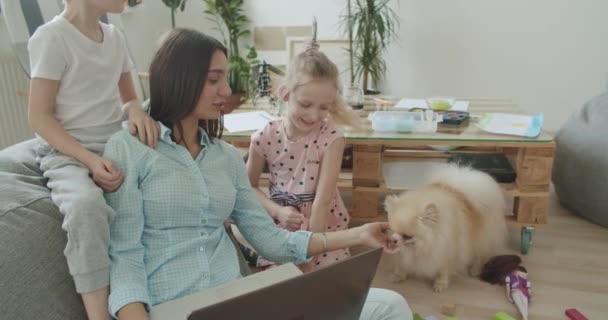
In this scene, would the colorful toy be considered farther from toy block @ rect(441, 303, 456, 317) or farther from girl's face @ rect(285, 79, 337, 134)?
girl's face @ rect(285, 79, 337, 134)

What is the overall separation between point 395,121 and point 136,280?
4.57 feet

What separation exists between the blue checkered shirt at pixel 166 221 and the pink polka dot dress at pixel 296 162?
56cm

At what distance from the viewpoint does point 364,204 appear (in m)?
2.15

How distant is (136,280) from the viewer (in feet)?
3.09

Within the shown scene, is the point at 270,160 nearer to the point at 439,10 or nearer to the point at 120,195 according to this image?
the point at 120,195

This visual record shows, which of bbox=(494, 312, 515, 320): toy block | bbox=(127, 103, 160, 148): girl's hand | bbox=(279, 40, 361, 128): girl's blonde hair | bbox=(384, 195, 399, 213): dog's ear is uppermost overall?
bbox=(279, 40, 361, 128): girl's blonde hair

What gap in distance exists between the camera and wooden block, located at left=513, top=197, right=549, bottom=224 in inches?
80.4

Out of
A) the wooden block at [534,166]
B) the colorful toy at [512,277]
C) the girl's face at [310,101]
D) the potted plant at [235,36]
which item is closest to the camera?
the girl's face at [310,101]

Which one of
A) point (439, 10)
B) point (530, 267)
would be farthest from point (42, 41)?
point (439, 10)

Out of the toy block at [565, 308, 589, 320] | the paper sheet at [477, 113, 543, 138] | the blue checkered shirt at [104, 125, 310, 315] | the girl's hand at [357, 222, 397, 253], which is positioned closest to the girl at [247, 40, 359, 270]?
the girl's hand at [357, 222, 397, 253]

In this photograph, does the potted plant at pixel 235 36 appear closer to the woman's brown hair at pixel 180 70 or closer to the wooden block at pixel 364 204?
the wooden block at pixel 364 204

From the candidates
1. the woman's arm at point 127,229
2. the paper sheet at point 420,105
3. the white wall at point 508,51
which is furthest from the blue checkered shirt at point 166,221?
the white wall at point 508,51

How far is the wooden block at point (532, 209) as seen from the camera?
2.04 meters

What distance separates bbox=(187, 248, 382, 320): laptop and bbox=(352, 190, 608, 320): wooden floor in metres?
1.04
